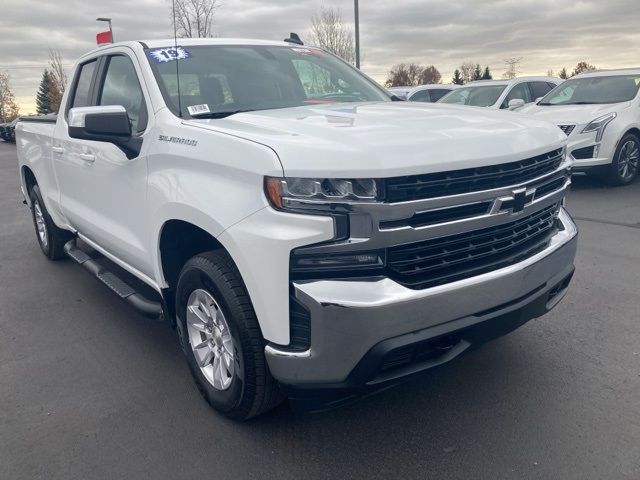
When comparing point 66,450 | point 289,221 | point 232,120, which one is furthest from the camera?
point 232,120

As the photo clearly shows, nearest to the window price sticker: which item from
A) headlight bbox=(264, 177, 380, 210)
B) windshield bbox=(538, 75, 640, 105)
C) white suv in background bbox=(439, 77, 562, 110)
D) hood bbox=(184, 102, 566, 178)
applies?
hood bbox=(184, 102, 566, 178)

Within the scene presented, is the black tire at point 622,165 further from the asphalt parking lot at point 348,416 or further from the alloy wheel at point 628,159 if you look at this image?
the asphalt parking lot at point 348,416

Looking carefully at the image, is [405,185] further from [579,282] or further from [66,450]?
[579,282]

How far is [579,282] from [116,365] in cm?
360

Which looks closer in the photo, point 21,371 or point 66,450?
point 66,450

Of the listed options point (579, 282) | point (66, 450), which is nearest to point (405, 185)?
point (66, 450)

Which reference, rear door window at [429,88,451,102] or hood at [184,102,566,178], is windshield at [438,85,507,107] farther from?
hood at [184,102,566,178]

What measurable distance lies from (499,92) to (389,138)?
11.4 meters

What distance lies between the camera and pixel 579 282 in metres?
4.80

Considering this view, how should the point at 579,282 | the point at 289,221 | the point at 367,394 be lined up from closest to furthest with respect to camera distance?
1. the point at 289,221
2. the point at 367,394
3. the point at 579,282

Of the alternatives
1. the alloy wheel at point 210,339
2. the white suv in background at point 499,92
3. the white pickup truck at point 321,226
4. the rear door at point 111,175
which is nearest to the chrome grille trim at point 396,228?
the white pickup truck at point 321,226

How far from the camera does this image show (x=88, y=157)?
3986mm

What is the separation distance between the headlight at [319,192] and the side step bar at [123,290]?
1.50 m

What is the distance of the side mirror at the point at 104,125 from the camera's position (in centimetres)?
312
